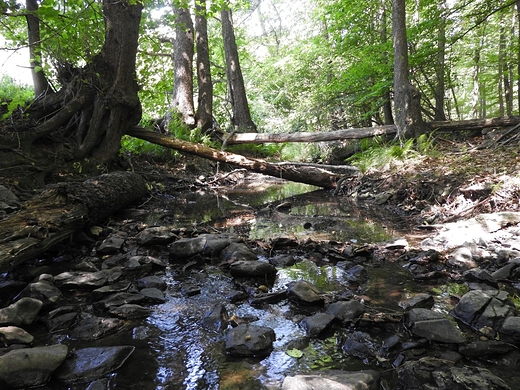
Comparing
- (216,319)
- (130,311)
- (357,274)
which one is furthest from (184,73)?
(216,319)

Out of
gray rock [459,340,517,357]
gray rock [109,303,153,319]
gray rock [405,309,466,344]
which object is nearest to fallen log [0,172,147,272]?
gray rock [109,303,153,319]

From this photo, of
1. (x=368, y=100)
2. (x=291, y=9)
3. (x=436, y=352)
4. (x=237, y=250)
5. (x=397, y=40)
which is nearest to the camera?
(x=436, y=352)

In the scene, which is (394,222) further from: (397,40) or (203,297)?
(397,40)

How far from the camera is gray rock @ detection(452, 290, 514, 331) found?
2.27m

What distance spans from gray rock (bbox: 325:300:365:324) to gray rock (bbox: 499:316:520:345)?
877 millimetres

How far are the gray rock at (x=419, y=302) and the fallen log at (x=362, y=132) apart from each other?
7.59 metres

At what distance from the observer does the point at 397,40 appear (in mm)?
8773

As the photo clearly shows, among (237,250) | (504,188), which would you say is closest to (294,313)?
(237,250)

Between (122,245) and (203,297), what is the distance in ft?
5.92

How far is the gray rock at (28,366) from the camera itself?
1.75 meters

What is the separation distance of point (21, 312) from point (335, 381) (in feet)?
7.30

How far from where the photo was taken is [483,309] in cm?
237

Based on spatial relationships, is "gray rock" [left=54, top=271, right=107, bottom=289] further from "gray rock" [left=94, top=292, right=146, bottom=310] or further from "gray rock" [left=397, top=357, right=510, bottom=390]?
"gray rock" [left=397, top=357, right=510, bottom=390]

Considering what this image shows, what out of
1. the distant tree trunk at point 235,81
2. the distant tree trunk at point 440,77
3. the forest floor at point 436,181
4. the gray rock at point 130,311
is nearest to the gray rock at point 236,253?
the gray rock at point 130,311
